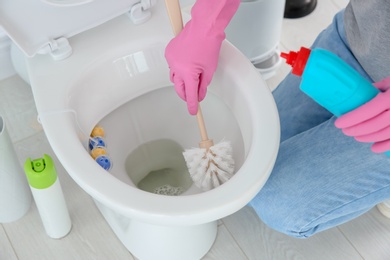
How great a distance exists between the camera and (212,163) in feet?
3.55

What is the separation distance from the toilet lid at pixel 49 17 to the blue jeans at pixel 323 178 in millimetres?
379

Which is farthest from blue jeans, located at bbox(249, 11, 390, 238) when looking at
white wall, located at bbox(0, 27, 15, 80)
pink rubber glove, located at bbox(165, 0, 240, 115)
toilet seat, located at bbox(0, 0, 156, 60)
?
white wall, located at bbox(0, 27, 15, 80)

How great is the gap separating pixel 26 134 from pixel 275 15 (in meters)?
0.61

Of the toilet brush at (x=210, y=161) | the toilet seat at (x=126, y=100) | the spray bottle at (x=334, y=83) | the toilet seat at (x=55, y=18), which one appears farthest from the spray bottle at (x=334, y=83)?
the toilet seat at (x=55, y=18)

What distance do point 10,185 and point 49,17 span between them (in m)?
0.37

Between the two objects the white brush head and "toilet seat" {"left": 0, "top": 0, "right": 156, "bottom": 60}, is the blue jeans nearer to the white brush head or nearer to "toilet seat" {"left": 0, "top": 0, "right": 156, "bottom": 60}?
the white brush head

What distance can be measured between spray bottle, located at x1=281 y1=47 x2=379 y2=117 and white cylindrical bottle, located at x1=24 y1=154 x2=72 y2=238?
0.52m

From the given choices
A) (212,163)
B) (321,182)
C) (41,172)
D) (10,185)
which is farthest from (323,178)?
(10,185)

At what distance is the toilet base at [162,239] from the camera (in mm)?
1214

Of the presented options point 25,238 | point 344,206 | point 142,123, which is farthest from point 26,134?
point 344,206

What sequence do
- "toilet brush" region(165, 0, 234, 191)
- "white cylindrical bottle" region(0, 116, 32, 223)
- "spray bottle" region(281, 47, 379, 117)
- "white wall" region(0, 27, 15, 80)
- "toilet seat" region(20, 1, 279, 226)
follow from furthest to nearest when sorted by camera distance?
"white wall" region(0, 27, 15, 80) < "white cylindrical bottle" region(0, 116, 32, 223) < "toilet brush" region(165, 0, 234, 191) < "toilet seat" region(20, 1, 279, 226) < "spray bottle" region(281, 47, 379, 117)

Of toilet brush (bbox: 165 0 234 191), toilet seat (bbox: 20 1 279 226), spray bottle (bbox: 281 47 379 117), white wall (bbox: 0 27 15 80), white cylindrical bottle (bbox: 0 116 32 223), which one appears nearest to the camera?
spray bottle (bbox: 281 47 379 117)

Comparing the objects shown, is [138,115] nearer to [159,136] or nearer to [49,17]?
[159,136]

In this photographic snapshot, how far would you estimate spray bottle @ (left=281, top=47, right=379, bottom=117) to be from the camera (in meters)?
0.82
